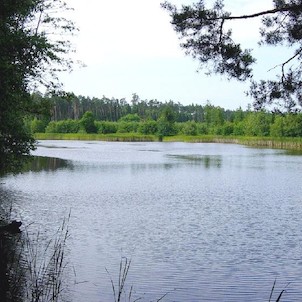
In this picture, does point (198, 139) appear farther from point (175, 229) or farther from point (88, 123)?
point (175, 229)

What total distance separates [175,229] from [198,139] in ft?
324

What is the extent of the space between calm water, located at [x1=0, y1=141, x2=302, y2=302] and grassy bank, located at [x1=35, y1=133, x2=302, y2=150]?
50.1m

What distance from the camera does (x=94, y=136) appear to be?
4823 inches

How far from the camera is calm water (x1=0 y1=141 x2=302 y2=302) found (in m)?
12.0

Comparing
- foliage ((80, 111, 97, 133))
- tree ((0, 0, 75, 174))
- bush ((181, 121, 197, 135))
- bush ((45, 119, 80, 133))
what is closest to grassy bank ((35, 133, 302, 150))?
bush ((181, 121, 197, 135))

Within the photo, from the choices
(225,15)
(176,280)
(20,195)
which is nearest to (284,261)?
(176,280)

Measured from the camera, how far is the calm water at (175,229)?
1204 cm

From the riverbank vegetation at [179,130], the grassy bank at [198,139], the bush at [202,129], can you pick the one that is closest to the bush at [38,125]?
the riverbank vegetation at [179,130]

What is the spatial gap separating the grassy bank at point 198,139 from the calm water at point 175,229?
50116mm

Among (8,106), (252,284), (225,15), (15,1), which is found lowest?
(252,284)

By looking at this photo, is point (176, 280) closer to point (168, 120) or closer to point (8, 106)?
point (8, 106)

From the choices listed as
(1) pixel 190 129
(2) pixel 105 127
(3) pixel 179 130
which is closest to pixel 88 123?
(2) pixel 105 127

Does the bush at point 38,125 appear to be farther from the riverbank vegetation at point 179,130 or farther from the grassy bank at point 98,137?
the grassy bank at point 98,137

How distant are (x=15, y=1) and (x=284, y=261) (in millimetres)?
9383
